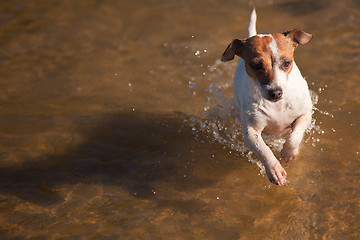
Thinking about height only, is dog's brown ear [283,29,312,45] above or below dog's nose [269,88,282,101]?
above

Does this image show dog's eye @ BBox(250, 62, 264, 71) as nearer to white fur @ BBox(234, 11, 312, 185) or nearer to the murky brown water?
white fur @ BBox(234, 11, 312, 185)

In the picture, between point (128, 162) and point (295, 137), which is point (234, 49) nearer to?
point (295, 137)

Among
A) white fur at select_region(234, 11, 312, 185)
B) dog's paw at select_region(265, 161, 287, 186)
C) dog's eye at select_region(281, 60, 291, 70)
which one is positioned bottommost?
dog's paw at select_region(265, 161, 287, 186)

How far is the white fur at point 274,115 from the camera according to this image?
11.5 ft

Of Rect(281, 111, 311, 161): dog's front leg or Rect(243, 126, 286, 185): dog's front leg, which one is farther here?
Rect(281, 111, 311, 161): dog's front leg

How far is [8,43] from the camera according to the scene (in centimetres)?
659

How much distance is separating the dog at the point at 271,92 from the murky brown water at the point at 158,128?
505 mm

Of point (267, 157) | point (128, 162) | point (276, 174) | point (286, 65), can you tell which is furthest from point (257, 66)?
point (128, 162)

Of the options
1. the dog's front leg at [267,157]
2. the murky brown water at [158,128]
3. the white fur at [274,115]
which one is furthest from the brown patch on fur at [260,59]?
the murky brown water at [158,128]

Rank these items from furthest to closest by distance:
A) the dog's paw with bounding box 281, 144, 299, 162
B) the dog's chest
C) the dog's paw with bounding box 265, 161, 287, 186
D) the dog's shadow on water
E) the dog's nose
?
the dog's shadow on water < the dog's paw with bounding box 281, 144, 299, 162 < the dog's chest < the dog's paw with bounding box 265, 161, 287, 186 < the dog's nose

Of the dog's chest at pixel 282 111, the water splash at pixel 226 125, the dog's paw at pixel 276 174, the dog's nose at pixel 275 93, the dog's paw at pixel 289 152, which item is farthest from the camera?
the water splash at pixel 226 125

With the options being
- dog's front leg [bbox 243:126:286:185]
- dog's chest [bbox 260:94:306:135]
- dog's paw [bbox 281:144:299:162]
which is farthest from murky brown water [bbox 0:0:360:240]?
dog's chest [bbox 260:94:306:135]

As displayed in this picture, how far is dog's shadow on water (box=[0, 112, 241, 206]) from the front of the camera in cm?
422

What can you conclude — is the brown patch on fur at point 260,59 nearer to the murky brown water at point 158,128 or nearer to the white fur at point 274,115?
the white fur at point 274,115
